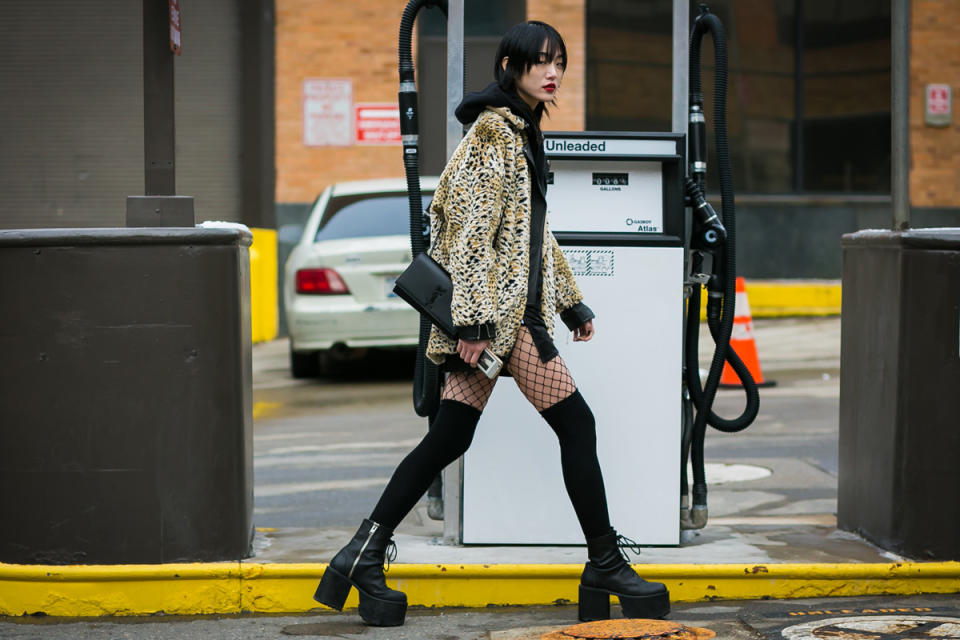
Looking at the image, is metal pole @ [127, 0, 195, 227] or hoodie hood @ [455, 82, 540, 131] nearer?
hoodie hood @ [455, 82, 540, 131]

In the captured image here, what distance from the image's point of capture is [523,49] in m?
4.20

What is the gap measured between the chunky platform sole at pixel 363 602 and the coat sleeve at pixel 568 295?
1.06m

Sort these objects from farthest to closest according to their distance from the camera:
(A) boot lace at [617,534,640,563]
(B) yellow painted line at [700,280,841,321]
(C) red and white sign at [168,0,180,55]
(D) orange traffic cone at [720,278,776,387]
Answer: (B) yellow painted line at [700,280,841,321], (D) orange traffic cone at [720,278,776,387], (C) red and white sign at [168,0,180,55], (A) boot lace at [617,534,640,563]

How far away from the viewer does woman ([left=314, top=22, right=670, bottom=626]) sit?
13.5 feet

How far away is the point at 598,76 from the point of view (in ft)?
56.6

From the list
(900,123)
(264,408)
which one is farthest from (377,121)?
(900,123)

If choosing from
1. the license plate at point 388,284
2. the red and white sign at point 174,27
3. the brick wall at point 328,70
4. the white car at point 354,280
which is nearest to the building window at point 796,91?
the brick wall at point 328,70

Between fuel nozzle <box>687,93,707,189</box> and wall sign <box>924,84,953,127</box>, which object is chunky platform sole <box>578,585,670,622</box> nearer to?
fuel nozzle <box>687,93,707,189</box>

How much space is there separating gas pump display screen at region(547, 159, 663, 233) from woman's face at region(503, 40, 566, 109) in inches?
24.0

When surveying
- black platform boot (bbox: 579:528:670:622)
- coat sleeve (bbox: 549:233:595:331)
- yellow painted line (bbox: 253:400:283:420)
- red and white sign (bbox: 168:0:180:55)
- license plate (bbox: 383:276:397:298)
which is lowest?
yellow painted line (bbox: 253:400:283:420)

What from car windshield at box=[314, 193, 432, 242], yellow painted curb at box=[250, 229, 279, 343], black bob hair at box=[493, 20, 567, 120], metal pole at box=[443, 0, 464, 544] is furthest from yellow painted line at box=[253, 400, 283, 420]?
black bob hair at box=[493, 20, 567, 120]

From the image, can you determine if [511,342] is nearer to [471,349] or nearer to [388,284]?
[471,349]

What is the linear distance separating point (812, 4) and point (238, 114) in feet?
24.2

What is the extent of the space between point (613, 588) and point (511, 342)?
0.82 meters
